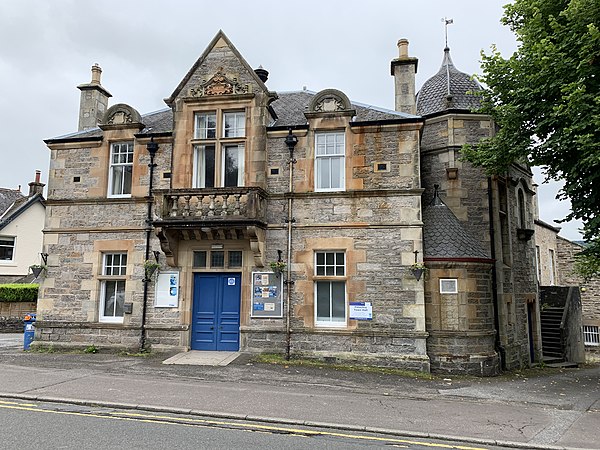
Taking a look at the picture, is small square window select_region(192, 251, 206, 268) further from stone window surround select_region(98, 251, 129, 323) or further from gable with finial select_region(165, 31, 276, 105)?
gable with finial select_region(165, 31, 276, 105)

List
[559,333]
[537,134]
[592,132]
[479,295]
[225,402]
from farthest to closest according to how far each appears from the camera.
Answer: [559,333], [479,295], [537,134], [592,132], [225,402]

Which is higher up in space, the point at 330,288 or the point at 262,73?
the point at 262,73

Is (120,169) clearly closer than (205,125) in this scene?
No

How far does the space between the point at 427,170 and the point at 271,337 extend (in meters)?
7.91

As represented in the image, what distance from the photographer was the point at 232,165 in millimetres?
15312

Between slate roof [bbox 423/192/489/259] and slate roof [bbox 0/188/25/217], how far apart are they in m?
33.0

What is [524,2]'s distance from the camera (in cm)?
1281

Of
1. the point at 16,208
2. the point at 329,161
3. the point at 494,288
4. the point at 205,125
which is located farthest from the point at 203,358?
the point at 16,208

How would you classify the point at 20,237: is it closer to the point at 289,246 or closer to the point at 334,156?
the point at 289,246

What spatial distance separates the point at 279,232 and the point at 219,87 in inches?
200

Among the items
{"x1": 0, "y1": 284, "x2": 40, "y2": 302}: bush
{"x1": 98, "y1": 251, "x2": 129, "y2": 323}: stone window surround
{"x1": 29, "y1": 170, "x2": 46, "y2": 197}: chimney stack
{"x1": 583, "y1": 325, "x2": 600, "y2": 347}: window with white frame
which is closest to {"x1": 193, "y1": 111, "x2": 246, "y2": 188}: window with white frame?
{"x1": 98, "y1": 251, "x2": 129, "y2": 323}: stone window surround

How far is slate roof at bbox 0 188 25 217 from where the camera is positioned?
35.5 m

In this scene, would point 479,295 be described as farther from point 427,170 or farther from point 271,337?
point 271,337

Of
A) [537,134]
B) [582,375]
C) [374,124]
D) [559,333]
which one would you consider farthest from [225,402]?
[559,333]
